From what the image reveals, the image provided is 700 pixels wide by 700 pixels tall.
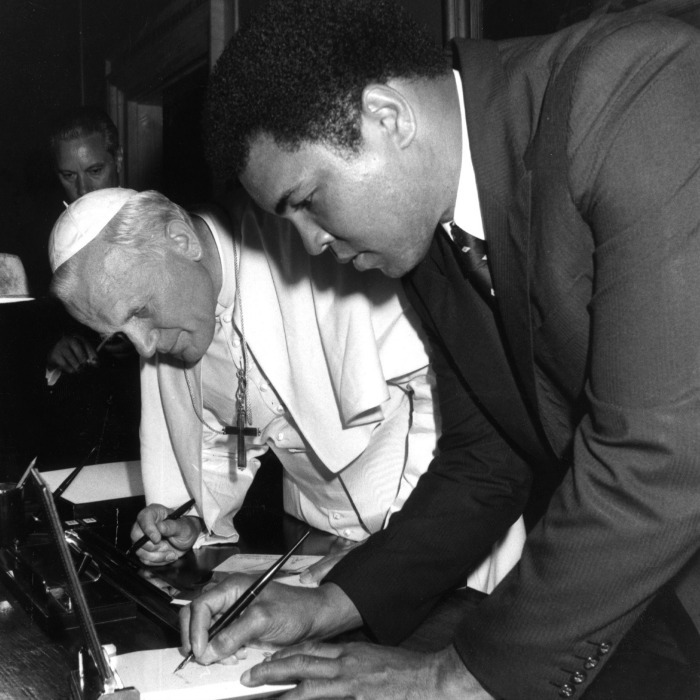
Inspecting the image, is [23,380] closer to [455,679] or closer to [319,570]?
[319,570]

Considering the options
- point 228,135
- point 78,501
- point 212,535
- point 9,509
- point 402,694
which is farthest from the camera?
point 78,501

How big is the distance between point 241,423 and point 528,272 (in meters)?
1.14

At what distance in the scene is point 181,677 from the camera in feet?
3.80

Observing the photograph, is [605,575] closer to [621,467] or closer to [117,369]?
[621,467]

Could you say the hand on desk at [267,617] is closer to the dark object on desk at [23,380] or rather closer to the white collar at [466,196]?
the white collar at [466,196]

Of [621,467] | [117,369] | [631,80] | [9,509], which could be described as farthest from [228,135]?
[117,369]

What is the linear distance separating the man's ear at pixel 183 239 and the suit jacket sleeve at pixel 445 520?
71cm

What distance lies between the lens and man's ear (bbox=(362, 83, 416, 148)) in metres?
1.17

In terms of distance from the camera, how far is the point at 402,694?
1095 mm

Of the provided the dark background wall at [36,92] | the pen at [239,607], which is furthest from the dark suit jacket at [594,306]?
the dark background wall at [36,92]

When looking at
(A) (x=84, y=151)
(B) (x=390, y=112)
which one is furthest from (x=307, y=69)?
(A) (x=84, y=151)

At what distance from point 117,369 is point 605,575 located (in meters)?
2.72

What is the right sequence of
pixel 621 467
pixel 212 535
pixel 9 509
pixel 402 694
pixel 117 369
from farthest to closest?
pixel 117 369 → pixel 212 535 → pixel 9 509 → pixel 402 694 → pixel 621 467

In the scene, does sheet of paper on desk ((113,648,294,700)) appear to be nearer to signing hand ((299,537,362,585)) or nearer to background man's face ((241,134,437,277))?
signing hand ((299,537,362,585))
